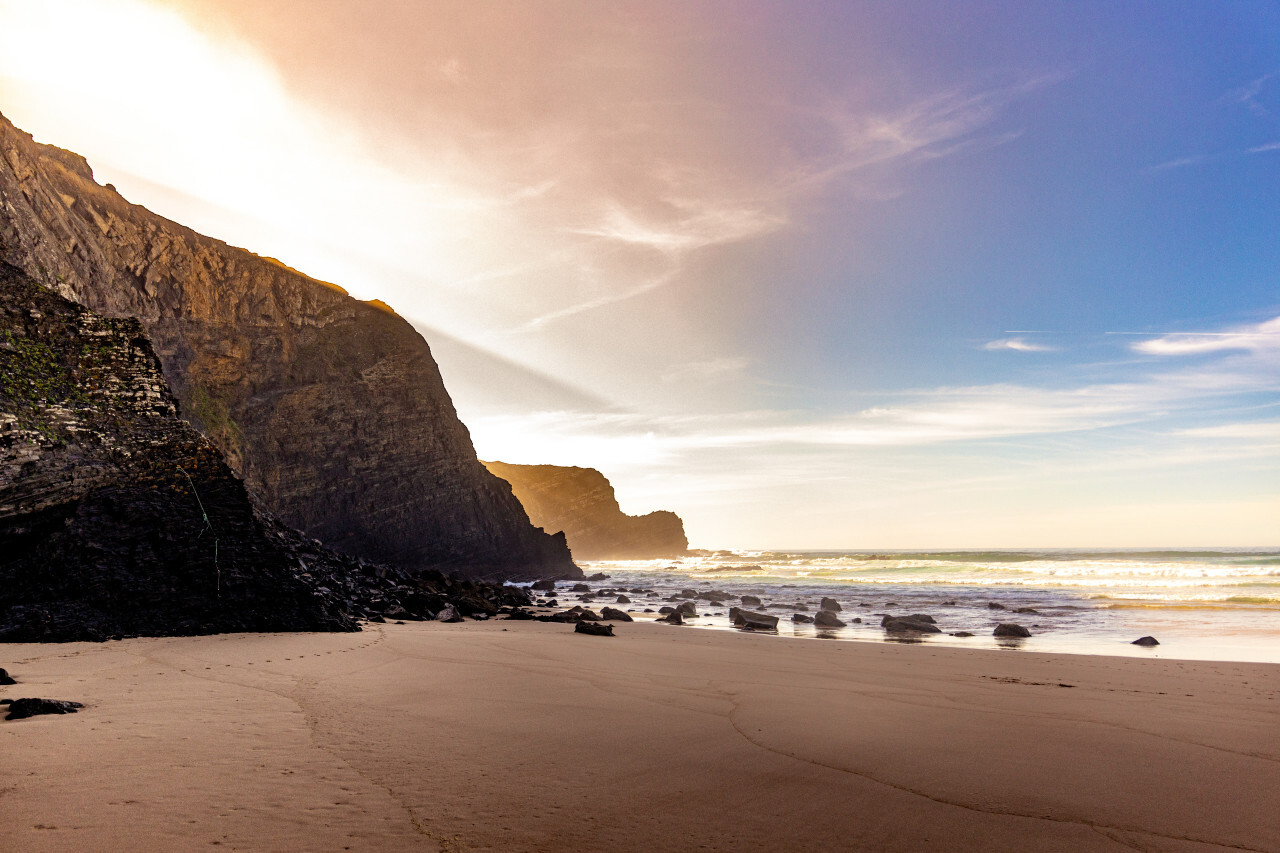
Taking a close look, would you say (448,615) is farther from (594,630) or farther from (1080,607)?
(1080,607)

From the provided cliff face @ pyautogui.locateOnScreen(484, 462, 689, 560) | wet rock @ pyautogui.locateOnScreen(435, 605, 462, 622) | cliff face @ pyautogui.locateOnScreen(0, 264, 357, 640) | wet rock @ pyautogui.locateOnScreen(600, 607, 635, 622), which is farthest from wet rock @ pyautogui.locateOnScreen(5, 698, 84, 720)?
cliff face @ pyautogui.locateOnScreen(484, 462, 689, 560)

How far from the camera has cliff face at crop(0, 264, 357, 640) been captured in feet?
30.7

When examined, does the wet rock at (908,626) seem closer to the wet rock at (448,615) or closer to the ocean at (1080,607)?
the ocean at (1080,607)

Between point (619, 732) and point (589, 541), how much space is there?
408 ft

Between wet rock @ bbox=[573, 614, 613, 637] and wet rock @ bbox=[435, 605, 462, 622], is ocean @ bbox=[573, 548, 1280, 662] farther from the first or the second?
wet rock @ bbox=[435, 605, 462, 622]

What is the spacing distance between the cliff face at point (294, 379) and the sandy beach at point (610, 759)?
31115 millimetres

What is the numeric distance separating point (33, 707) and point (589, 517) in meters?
124

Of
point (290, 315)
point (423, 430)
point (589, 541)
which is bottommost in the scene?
point (589, 541)

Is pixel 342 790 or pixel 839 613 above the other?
pixel 342 790

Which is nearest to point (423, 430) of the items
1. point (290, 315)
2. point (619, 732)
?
point (290, 315)

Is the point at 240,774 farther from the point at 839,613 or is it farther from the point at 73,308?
the point at 839,613

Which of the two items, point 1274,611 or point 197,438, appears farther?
point 1274,611

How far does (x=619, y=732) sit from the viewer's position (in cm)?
506

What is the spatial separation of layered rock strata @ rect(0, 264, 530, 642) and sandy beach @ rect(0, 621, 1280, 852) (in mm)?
1598
